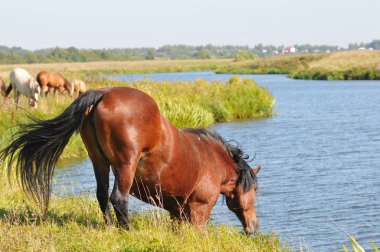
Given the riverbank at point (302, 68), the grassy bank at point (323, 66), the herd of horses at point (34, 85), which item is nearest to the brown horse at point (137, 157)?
the herd of horses at point (34, 85)

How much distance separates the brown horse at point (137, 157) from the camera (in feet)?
22.2

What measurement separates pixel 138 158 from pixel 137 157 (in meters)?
0.04

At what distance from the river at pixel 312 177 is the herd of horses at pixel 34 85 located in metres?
6.09

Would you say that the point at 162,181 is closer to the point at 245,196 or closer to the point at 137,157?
the point at 137,157

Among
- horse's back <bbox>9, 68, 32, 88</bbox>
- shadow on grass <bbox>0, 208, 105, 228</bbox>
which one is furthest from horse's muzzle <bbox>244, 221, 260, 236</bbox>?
horse's back <bbox>9, 68, 32, 88</bbox>

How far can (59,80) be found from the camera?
28.6 m

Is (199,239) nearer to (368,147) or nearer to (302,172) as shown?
(302,172)

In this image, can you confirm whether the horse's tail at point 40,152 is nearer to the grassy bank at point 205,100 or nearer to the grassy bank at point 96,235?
the grassy bank at point 96,235

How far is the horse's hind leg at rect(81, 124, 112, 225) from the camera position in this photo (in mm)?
6999

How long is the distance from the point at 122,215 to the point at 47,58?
443 feet

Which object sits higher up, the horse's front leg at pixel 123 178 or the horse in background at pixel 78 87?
the horse's front leg at pixel 123 178

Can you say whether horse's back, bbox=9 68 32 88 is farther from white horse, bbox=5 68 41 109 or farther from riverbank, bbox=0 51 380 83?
riverbank, bbox=0 51 380 83

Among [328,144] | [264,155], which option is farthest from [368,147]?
[264,155]

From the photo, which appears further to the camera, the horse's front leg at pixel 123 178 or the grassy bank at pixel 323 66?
the grassy bank at pixel 323 66
